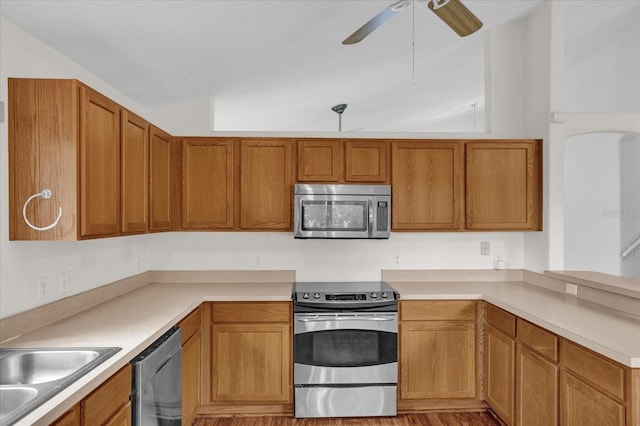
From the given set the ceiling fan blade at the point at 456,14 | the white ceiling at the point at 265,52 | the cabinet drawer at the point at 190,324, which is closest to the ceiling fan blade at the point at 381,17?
the ceiling fan blade at the point at 456,14

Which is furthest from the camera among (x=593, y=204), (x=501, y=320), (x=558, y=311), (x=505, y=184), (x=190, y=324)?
(x=593, y=204)

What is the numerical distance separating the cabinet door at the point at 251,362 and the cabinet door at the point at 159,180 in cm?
82

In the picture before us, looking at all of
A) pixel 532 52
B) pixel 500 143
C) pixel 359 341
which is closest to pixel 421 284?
pixel 359 341

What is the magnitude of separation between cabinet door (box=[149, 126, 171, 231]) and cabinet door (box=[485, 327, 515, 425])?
2.37 metres

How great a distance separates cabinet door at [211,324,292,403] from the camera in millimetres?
2920

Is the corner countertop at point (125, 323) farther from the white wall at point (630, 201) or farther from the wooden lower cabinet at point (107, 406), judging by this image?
the white wall at point (630, 201)

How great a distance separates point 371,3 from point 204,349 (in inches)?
97.7

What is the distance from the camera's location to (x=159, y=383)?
200 cm

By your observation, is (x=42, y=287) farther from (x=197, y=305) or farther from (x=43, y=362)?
(x=197, y=305)

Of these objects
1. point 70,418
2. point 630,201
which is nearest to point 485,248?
point 630,201

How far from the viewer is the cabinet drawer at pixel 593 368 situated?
172 centimetres

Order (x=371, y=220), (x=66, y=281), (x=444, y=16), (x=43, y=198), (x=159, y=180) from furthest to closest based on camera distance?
(x=371, y=220) → (x=159, y=180) → (x=66, y=281) → (x=444, y=16) → (x=43, y=198)

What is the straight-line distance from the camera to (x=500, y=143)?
324 cm

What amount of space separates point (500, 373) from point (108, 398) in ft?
7.68
